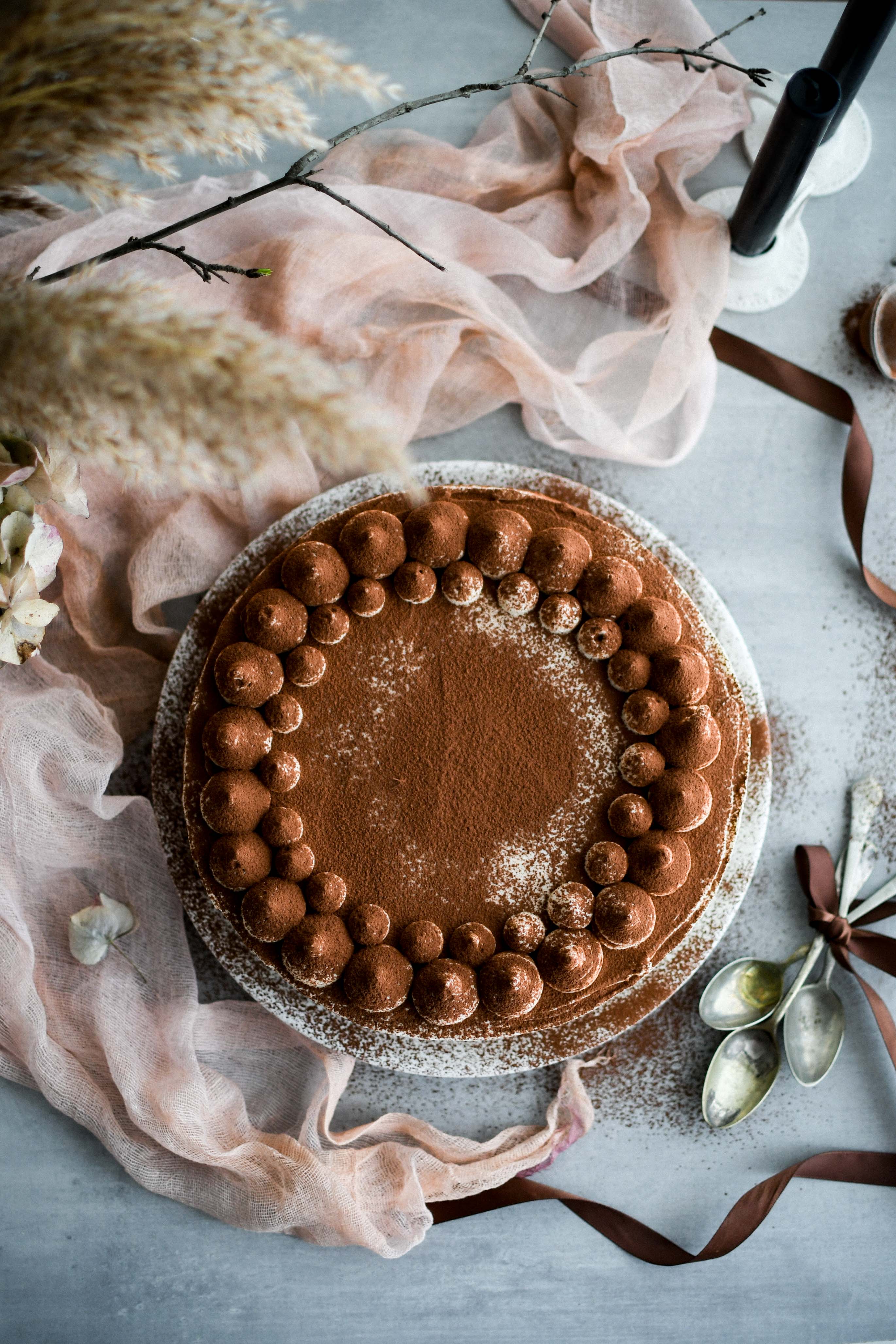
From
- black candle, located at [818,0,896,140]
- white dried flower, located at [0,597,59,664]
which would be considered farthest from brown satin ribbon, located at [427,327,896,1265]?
white dried flower, located at [0,597,59,664]

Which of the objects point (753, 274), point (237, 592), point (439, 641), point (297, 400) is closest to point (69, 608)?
point (237, 592)

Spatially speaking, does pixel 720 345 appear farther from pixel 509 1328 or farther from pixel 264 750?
pixel 509 1328

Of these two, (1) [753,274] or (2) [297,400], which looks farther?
(1) [753,274]

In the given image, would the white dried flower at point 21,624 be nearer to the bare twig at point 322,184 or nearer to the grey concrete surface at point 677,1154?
the bare twig at point 322,184

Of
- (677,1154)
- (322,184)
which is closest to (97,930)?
(677,1154)

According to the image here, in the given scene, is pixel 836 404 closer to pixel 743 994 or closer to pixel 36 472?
pixel 743 994

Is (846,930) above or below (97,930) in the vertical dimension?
above
